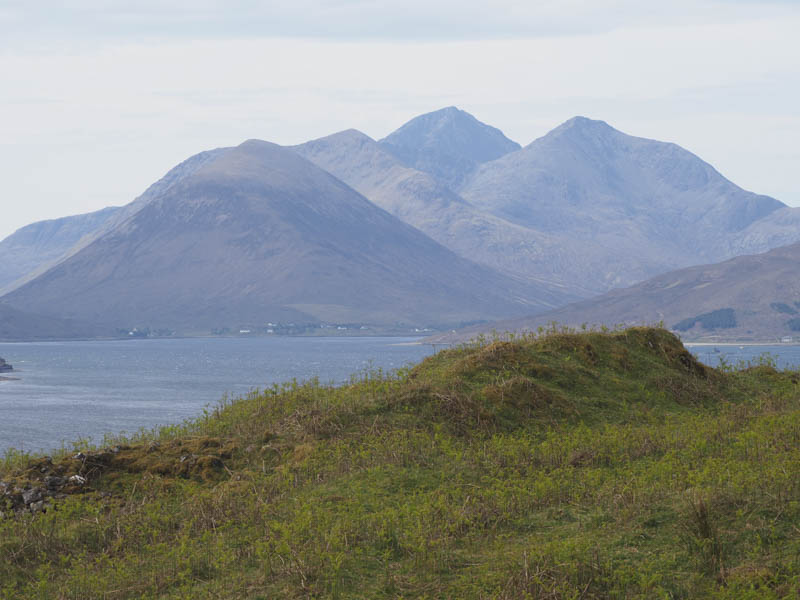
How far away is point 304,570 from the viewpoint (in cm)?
1345

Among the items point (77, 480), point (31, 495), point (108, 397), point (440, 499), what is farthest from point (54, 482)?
point (108, 397)

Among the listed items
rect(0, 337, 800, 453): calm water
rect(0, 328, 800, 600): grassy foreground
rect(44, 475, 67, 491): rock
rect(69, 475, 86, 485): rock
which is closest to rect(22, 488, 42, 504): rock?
rect(44, 475, 67, 491): rock

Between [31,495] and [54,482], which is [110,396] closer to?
[54,482]

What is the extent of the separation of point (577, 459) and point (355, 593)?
7.03m

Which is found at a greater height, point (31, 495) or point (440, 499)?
point (31, 495)

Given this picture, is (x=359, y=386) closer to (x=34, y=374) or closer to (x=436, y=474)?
(x=436, y=474)

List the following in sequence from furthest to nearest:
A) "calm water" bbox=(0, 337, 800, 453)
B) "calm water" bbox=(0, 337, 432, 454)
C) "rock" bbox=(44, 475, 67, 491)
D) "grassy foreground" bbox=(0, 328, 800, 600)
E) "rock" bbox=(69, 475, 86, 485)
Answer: "calm water" bbox=(0, 337, 432, 454), "calm water" bbox=(0, 337, 800, 453), "rock" bbox=(69, 475, 86, 485), "rock" bbox=(44, 475, 67, 491), "grassy foreground" bbox=(0, 328, 800, 600)

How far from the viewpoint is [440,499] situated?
16.2m

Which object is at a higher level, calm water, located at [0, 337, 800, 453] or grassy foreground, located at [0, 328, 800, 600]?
grassy foreground, located at [0, 328, 800, 600]

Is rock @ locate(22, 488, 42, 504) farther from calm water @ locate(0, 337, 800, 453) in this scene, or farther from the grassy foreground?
calm water @ locate(0, 337, 800, 453)

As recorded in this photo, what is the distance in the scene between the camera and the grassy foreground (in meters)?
13.1

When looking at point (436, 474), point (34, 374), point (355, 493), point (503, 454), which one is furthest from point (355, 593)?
point (34, 374)

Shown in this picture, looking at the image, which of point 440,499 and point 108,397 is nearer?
point 440,499

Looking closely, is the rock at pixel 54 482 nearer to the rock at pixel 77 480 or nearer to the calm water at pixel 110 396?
the rock at pixel 77 480
